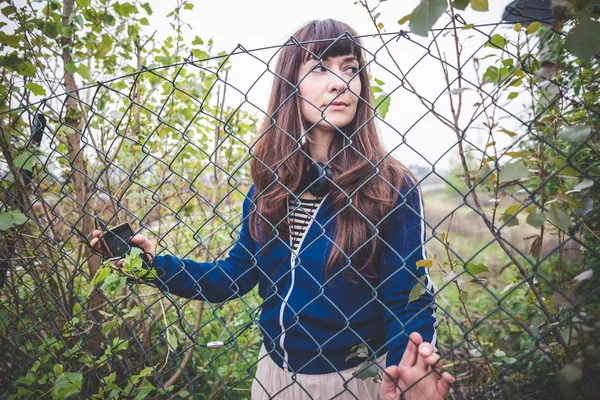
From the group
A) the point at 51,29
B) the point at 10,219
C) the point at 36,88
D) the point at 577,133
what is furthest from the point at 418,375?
the point at 51,29

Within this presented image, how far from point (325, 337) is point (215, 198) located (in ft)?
4.70

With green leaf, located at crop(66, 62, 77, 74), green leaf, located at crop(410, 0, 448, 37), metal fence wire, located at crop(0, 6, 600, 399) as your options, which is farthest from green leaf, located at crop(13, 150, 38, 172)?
green leaf, located at crop(410, 0, 448, 37)

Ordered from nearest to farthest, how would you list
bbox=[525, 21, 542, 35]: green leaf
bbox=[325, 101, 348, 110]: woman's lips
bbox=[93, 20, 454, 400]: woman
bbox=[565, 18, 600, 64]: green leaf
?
1. bbox=[565, 18, 600, 64]: green leaf
2. bbox=[525, 21, 542, 35]: green leaf
3. bbox=[93, 20, 454, 400]: woman
4. bbox=[325, 101, 348, 110]: woman's lips

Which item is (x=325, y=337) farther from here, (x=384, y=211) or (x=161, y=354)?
(x=161, y=354)

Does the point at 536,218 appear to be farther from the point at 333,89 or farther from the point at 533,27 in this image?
the point at 333,89

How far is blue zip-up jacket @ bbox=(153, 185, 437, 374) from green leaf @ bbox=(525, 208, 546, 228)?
0.37 meters

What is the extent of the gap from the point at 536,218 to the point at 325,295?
2.29ft

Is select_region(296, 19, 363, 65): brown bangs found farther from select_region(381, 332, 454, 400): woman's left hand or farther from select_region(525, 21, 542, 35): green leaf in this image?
select_region(381, 332, 454, 400): woman's left hand

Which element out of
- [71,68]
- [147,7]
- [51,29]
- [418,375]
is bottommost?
[418,375]

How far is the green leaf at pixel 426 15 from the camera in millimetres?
705

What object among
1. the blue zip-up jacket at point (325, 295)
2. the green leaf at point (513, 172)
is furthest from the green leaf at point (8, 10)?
the green leaf at point (513, 172)

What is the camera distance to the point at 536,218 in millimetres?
850

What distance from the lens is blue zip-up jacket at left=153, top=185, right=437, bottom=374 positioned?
1.23m

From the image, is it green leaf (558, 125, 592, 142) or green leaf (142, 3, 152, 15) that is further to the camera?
green leaf (142, 3, 152, 15)
